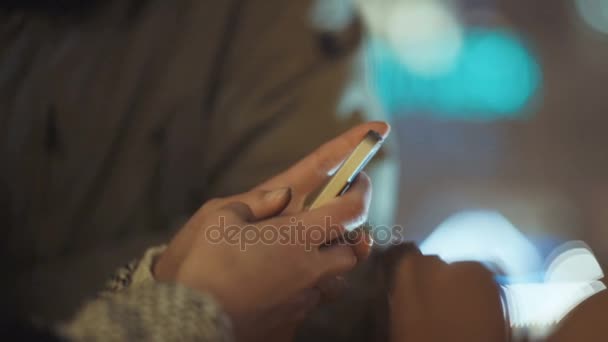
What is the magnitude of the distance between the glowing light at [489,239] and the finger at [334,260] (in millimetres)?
232

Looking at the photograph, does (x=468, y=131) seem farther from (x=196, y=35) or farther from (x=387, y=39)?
(x=196, y=35)

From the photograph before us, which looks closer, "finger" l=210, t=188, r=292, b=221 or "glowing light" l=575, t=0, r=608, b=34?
"finger" l=210, t=188, r=292, b=221

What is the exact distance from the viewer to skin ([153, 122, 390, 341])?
0.31 meters

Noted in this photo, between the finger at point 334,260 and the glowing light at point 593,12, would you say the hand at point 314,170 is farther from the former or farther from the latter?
the glowing light at point 593,12

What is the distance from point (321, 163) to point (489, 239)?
34cm

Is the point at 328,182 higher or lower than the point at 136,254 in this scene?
higher

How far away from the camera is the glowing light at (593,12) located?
71 cm

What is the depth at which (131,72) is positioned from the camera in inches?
21.1

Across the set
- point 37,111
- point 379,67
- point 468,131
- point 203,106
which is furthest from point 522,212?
point 37,111

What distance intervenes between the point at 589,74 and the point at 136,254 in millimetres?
544

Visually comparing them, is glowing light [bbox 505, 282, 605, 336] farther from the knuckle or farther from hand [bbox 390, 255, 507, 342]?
the knuckle

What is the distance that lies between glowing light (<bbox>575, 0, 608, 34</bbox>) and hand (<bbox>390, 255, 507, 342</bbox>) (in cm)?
41

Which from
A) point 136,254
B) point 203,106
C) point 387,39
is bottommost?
point 136,254

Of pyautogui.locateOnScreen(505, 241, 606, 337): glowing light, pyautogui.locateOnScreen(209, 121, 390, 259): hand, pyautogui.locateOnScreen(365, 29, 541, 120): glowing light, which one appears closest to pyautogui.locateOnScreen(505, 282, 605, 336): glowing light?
pyautogui.locateOnScreen(505, 241, 606, 337): glowing light
